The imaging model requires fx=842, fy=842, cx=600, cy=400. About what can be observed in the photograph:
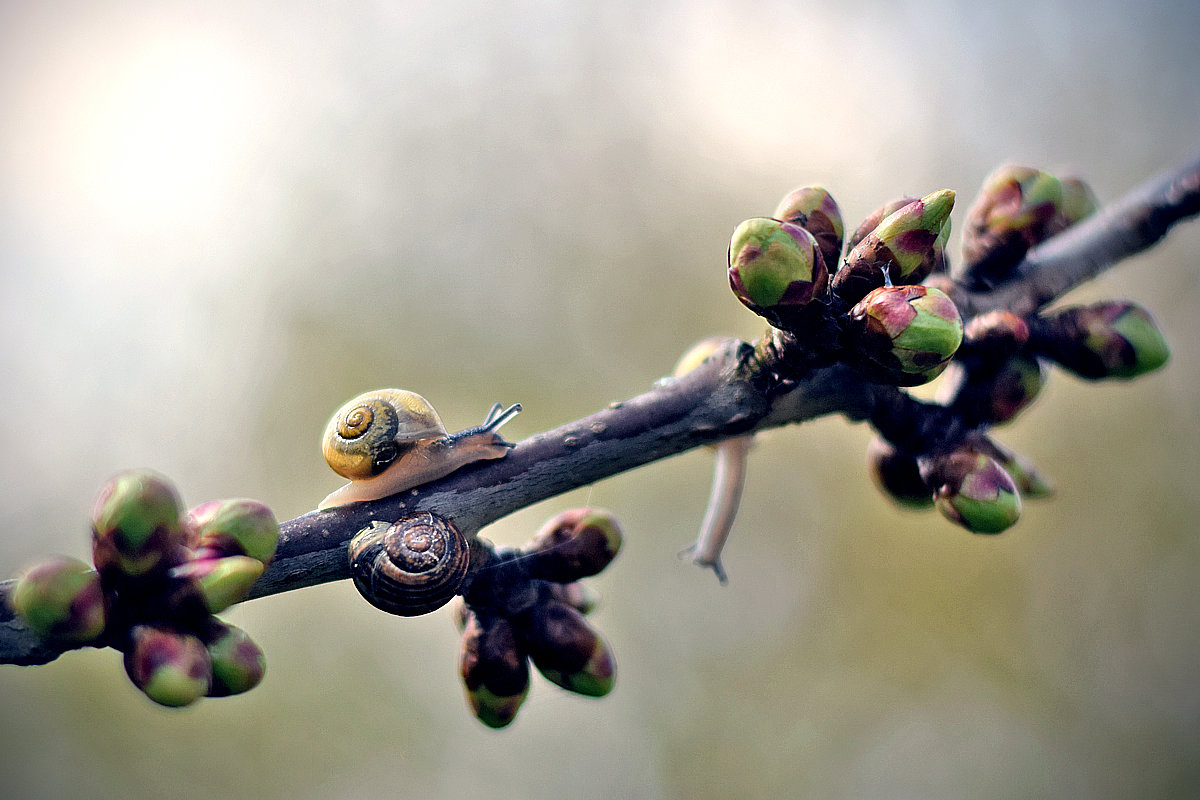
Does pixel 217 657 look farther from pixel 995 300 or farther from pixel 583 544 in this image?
pixel 995 300

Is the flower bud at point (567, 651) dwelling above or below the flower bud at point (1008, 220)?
below

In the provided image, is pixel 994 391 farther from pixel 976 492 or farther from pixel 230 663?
pixel 230 663

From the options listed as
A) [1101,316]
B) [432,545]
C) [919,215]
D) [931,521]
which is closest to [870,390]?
[919,215]

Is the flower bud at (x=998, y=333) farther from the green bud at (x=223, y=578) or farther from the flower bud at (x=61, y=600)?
the flower bud at (x=61, y=600)

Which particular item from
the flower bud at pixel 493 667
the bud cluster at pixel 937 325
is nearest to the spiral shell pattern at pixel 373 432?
the flower bud at pixel 493 667

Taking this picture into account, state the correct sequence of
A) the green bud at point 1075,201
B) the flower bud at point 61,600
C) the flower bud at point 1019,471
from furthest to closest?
the green bud at point 1075,201, the flower bud at point 1019,471, the flower bud at point 61,600
